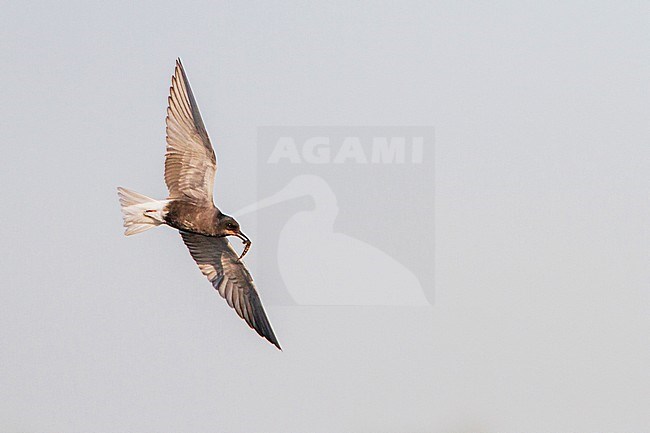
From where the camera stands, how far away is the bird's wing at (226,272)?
8.19 meters

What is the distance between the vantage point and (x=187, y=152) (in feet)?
25.9

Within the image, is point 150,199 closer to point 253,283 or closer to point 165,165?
point 165,165

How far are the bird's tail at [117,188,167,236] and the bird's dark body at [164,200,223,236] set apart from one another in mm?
53

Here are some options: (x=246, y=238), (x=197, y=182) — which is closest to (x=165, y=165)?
(x=197, y=182)

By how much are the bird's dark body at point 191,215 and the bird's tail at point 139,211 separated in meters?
0.05

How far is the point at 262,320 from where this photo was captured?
26.5 feet

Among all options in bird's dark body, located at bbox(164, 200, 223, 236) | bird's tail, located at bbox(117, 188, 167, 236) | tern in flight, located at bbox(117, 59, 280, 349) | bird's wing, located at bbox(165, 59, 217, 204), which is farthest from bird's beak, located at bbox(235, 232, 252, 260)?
bird's tail, located at bbox(117, 188, 167, 236)

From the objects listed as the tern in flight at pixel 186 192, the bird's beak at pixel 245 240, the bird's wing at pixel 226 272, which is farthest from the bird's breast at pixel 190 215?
the bird's wing at pixel 226 272

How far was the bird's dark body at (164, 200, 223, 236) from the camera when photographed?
25.5 ft

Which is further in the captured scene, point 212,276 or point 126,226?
point 212,276

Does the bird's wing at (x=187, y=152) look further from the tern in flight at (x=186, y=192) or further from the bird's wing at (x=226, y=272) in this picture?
the bird's wing at (x=226, y=272)

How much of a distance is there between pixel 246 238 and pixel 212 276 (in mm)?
711

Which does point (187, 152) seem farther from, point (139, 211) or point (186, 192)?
point (139, 211)

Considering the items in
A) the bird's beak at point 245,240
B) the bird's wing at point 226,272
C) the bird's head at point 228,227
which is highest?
the bird's head at point 228,227
